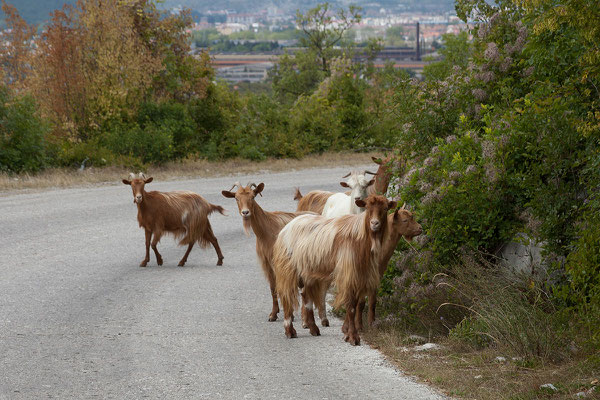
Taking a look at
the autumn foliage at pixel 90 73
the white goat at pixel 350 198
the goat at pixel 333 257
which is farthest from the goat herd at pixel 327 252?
the autumn foliage at pixel 90 73

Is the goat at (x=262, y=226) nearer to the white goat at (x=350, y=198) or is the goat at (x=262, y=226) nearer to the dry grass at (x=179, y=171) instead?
the white goat at (x=350, y=198)

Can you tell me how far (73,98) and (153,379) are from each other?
74.3 ft

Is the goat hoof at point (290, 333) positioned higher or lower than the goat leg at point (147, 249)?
higher

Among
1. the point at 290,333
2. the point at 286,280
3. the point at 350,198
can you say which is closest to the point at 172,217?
the point at 350,198

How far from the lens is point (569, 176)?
1130cm

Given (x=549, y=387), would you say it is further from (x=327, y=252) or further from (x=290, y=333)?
(x=290, y=333)

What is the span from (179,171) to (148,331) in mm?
18846

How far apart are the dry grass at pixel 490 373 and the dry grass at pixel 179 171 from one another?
17665mm

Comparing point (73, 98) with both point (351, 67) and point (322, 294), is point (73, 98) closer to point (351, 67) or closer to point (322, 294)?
point (351, 67)

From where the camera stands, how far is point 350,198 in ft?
45.9

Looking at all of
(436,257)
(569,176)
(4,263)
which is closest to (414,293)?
(436,257)

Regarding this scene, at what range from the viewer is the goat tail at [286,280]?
430 inches

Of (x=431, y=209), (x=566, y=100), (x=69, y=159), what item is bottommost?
(x=69, y=159)

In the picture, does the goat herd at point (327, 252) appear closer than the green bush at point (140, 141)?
Yes
